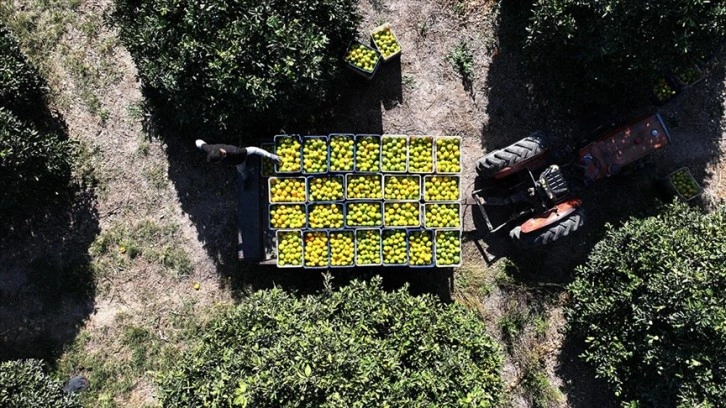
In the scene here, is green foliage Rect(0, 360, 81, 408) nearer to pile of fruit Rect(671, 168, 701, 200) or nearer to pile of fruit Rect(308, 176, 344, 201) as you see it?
pile of fruit Rect(308, 176, 344, 201)

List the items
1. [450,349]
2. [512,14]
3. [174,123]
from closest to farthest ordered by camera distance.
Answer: [450,349]
[512,14]
[174,123]

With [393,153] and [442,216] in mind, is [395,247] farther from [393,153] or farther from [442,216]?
[393,153]

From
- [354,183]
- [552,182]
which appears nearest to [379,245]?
[354,183]

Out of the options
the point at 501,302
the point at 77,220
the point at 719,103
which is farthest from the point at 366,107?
the point at 719,103

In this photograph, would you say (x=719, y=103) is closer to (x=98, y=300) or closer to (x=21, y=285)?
(x=98, y=300)

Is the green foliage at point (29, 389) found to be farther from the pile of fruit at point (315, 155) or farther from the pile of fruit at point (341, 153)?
the pile of fruit at point (341, 153)

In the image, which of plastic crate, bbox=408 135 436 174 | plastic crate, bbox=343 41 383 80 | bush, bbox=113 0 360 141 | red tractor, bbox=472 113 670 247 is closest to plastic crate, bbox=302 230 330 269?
plastic crate, bbox=408 135 436 174

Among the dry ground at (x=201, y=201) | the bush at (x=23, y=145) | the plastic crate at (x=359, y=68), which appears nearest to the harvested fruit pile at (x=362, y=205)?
the dry ground at (x=201, y=201)
